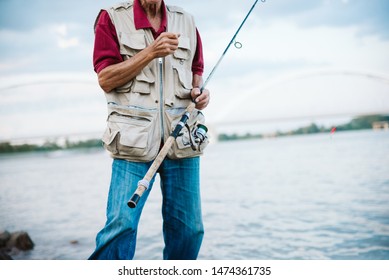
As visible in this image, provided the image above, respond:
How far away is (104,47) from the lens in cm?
152

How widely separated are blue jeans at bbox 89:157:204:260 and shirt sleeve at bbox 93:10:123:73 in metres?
0.35

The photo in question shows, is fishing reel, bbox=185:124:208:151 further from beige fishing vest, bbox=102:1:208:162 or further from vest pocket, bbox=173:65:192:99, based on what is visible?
vest pocket, bbox=173:65:192:99

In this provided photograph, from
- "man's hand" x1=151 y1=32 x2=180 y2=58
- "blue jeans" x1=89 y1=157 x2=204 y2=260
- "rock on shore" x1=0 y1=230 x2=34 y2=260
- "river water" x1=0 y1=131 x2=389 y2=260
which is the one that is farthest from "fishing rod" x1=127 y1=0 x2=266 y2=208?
"rock on shore" x1=0 y1=230 x2=34 y2=260

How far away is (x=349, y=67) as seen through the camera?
1923cm

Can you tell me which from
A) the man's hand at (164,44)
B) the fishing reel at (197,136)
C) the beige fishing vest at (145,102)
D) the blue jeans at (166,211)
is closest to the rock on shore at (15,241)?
the blue jeans at (166,211)

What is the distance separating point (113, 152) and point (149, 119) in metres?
0.17

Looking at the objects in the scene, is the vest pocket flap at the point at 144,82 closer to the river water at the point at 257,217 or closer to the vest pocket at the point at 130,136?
the vest pocket at the point at 130,136

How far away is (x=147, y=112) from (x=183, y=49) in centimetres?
29

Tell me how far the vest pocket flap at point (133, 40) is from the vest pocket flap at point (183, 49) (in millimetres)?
135

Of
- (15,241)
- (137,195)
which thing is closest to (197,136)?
(137,195)

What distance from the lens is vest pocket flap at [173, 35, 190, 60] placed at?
1.63 m

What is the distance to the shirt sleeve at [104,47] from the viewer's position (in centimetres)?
151
